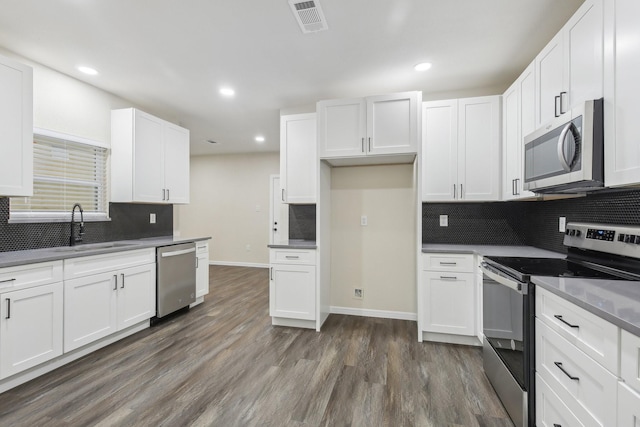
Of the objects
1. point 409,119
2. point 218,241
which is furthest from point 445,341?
point 218,241

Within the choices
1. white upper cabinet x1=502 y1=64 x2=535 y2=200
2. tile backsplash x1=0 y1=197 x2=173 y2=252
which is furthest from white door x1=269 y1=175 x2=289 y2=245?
white upper cabinet x1=502 y1=64 x2=535 y2=200

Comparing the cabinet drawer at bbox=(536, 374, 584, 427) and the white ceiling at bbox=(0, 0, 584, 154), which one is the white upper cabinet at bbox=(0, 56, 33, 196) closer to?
the white ceiling at bbox=(0, 0, 584, 154)

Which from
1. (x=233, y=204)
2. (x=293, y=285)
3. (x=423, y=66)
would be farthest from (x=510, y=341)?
(x=233, y=204)

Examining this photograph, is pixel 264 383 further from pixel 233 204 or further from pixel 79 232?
pixel 233 204

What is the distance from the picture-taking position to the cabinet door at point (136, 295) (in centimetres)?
282

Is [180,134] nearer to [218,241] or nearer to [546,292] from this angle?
[218,241]

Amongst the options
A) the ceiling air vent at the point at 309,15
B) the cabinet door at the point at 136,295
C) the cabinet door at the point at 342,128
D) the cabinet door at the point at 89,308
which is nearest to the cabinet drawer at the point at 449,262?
the cabinet door at the point at 342,128

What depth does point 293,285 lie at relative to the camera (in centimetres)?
316

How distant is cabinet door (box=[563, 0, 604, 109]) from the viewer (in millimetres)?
1500

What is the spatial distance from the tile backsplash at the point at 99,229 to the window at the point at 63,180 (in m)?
0.07

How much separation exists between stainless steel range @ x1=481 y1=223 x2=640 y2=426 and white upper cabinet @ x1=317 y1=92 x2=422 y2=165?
4.56 feet

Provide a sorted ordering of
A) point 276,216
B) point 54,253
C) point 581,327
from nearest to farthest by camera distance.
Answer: point 581,327
point 54,253
point 276,216

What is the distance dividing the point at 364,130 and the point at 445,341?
2.25 m

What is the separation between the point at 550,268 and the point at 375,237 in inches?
75.2
